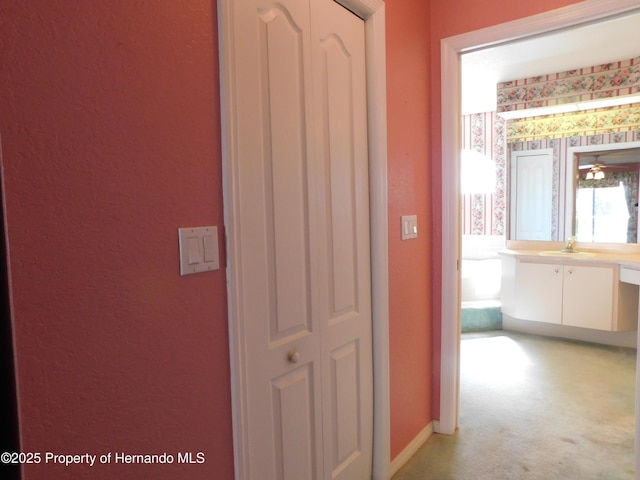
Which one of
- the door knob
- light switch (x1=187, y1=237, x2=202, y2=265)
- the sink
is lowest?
the door knob

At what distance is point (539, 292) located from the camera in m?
3.73

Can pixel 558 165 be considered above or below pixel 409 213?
above

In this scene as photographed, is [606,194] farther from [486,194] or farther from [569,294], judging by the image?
[486,194]

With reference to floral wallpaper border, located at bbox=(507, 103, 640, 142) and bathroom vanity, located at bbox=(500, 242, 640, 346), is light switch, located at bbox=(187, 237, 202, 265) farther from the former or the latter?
floral wallpaper border, located at bbox=(507, 103, 640, 142)

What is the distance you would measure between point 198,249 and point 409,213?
128cm

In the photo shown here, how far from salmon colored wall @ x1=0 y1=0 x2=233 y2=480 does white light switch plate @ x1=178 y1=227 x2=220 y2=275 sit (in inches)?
0.9

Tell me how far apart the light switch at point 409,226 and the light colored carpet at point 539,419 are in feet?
3.78

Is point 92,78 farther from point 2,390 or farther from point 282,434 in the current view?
point 282,434

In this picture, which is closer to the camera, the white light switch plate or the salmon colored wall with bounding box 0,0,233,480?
the salmon colored wall with bounding box 0,0,233,480

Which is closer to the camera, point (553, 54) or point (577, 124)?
point (553, 54)

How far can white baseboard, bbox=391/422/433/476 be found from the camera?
190 centimetres

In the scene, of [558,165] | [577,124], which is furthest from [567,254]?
[577,124]

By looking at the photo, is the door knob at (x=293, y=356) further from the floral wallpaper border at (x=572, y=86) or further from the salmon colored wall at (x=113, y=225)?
the floral wallpaper border at (x=572, y=86)

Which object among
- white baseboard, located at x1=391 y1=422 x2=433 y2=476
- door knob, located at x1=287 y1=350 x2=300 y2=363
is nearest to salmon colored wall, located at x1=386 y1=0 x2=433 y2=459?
white baseboard, located at x1=391 y1=422 x2=433 y2=476
